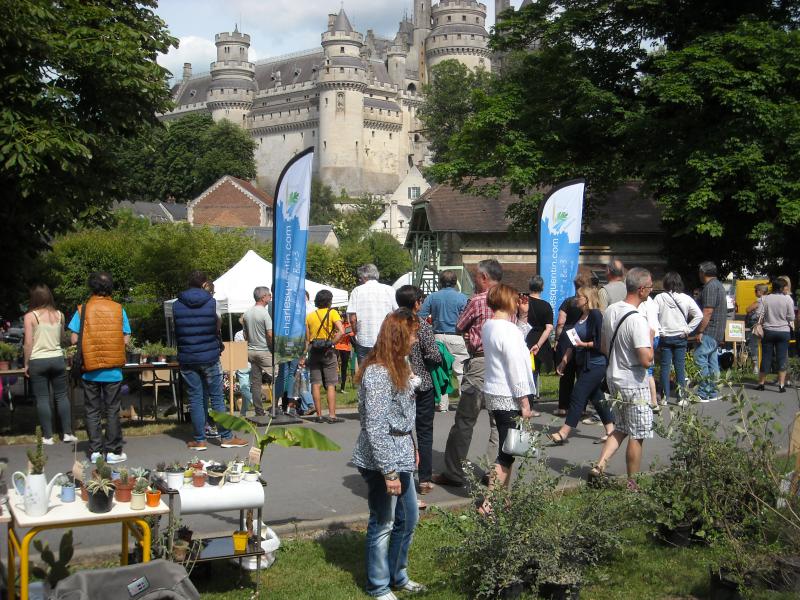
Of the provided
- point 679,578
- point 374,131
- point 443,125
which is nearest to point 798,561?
point 679,578

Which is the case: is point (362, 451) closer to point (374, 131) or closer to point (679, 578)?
point (679, 578)

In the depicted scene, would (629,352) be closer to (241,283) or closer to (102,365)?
(102,365)

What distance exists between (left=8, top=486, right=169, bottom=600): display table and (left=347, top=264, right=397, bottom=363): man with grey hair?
6.03m

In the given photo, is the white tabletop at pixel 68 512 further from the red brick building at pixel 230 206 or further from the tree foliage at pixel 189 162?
the tree foliage at pixel 189 162

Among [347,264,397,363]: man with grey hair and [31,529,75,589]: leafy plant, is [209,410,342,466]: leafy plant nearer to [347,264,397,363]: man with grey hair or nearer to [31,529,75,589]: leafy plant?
[31,529,75,589]: leafy plant

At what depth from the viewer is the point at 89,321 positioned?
887cm

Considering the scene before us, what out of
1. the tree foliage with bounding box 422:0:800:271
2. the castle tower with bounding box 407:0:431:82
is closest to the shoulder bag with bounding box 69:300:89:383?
the tree foliage with bounding box 422:0:800:271

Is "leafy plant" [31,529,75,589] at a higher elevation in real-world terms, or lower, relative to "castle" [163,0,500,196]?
lower

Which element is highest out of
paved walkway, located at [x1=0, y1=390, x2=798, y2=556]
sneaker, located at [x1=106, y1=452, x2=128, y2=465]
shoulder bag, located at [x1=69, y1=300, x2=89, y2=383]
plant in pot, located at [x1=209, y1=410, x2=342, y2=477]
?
shoulder bag, located at [x1=69, y1=300, x2=89, y2=383]

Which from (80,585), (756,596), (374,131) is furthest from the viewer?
(374,131)

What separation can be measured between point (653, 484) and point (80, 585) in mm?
3815

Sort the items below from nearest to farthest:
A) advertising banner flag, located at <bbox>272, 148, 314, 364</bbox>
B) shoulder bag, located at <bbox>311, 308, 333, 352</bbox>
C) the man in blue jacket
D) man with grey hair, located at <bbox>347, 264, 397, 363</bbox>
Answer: the man in blue jacket → man with grey hair, located at <bbox>347, 264, 397, 363</bbox> → advertising banner flag, located at <bbox>272, 148, 314, 364</bbox> → shoulder bag, located at <bbox>311, 308, 333, 352</bbox>

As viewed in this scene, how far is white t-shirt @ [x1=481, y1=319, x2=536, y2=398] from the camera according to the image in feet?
22.4

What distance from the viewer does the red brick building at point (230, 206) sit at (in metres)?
85.7
